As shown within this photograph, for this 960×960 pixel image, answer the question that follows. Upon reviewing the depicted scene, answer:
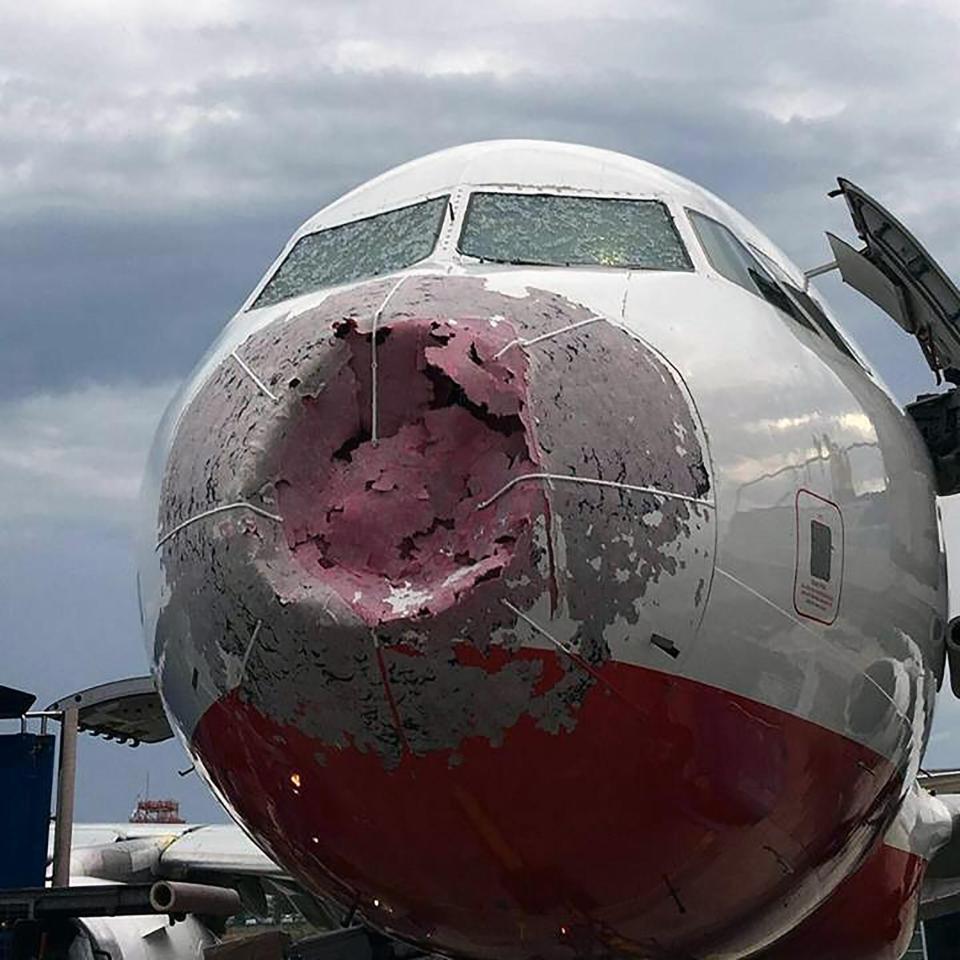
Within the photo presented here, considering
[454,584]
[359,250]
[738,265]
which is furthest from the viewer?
[738,265]

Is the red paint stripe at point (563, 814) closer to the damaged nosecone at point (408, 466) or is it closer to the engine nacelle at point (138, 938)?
the damaged nosecone at point (408, 466)

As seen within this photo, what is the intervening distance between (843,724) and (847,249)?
179 inches

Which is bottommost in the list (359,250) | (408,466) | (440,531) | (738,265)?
(440,531)

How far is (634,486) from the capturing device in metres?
5.52

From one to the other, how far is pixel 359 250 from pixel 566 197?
3.16 ft

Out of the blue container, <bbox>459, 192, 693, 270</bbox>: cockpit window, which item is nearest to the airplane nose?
<bbox>459, 192, 693, 270</bbox>: cockpit window

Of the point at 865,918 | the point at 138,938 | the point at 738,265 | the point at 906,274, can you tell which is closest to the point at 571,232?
the point at 738,265

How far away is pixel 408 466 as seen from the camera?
544cm

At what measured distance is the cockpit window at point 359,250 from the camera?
722cm

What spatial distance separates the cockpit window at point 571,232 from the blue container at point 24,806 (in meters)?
7.55

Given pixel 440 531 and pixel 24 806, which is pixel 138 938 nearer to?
pixel 24 806

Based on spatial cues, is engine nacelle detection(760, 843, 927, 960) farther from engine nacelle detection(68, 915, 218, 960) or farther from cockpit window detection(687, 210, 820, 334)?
engine nacelle detection(68, 915, 218, 960)

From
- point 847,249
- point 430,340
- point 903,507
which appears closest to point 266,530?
point 430,340

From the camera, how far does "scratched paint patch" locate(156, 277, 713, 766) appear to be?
17.3ft
